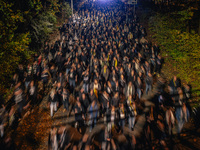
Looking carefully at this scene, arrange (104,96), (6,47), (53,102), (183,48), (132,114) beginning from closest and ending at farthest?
1. (132,114)
2. (104,96)
3. (53,102)
4. (6,47)
5. (183,48)

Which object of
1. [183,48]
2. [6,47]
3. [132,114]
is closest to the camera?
[132,114]

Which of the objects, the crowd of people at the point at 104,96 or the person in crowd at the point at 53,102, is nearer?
the crowd of people at the point at 104,96

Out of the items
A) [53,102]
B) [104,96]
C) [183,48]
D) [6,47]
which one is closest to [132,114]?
[104,96]

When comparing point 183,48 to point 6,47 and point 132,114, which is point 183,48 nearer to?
point 132,114

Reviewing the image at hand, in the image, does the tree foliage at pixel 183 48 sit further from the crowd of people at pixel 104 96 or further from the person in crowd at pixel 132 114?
the person in crowd at pixel 132 114

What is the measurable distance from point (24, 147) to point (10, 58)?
20.1 feet

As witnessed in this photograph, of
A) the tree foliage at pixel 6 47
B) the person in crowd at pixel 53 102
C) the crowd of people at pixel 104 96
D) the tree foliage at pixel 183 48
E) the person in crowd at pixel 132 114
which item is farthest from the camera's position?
the tree foliage at pixel 183 48

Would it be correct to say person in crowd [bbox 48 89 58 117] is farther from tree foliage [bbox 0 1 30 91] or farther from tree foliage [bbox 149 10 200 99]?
tree foliage [bbox 149 10 200 99]

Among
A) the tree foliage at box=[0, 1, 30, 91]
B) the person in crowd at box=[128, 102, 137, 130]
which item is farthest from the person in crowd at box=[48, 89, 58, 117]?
the tree foliage at box=[0, 1, 30, 91]

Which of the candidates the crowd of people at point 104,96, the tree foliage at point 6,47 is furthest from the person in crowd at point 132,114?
the tree foliage at point 6,47

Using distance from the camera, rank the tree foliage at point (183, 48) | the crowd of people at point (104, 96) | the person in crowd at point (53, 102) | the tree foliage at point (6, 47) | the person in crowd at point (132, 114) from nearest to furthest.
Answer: the crowd of people at point (104, 96), the person in crowd at point (132, 114), the person in crowd at point (53, 102), the tree foliage at point (6, 47), the tree foliage at point (183, 48)

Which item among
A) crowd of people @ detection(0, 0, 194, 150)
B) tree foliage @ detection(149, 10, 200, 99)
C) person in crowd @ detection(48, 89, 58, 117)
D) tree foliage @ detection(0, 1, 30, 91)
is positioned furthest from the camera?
tree foliage @ detection(149, 10, 200, 99)

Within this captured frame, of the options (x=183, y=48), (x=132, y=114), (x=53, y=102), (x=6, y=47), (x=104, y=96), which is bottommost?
(x=53, y=102)

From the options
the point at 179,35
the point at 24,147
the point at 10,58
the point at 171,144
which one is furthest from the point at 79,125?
the point at 179,35
